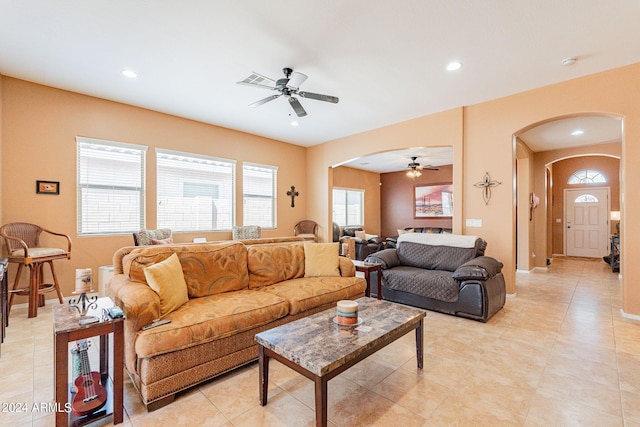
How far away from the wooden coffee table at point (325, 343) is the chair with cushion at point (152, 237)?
3401 millimetres

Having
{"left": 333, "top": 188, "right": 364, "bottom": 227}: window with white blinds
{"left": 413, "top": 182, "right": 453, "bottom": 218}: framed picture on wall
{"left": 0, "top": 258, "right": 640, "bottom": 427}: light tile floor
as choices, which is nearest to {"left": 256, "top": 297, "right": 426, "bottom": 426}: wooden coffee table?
{"left": 0, "top": 258, "right": 640, "bottom": 427}: light tile floor

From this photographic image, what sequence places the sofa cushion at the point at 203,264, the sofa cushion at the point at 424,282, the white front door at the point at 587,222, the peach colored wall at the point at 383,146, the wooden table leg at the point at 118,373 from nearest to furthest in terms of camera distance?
the wooden table leg at the point at 118,373
the sofa cushion at the point at 203,264
the sofa cushion at the point at 424,282
the peach colored wall at the point at 383,146
the white front door at the point at 587,222

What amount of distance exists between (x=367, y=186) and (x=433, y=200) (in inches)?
88.5

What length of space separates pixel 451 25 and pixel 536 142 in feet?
16.5

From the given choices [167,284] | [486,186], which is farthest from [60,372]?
[486,186]

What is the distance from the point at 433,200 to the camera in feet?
30.9

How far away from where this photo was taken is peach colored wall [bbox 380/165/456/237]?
9.30 meters

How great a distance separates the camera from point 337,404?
6.27 feet

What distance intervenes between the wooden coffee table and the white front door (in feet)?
29.6

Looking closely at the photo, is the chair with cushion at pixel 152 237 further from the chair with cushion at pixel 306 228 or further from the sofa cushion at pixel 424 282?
the sofa cushion at pixel 424 282

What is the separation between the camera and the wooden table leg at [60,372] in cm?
154

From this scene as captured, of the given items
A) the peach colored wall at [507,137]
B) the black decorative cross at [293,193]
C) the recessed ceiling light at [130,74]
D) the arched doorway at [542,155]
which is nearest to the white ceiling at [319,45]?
the recessed ceiling light at [130,74]

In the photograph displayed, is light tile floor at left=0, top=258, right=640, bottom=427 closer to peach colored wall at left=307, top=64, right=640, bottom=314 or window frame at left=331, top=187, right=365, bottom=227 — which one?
peach colored wall at left=307, top=64, right=640, bottom=314

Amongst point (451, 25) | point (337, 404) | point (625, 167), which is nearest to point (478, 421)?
point (337, 404)
